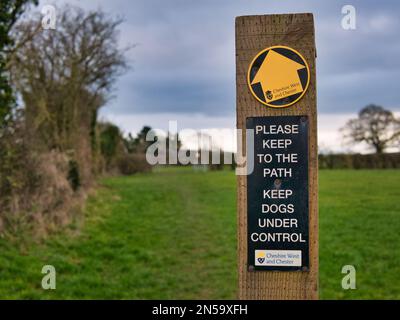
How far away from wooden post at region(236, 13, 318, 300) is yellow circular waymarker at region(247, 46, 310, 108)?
2 centimetres

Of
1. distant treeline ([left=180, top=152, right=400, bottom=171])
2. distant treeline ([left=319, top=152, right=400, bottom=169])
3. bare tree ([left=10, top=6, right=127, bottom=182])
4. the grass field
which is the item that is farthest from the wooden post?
distant treeline ([left=319, top=152, right=400, bottom=169])

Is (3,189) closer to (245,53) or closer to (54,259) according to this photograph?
(54,259)

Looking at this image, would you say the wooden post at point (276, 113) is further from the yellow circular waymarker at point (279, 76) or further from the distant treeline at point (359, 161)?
the distant treeline at point (359, 161)

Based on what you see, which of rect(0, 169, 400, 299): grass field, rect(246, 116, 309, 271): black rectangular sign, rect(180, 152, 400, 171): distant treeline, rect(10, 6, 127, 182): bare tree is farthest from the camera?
rect(180, 152, 400, 171): distant treeline

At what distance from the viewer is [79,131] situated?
19.8 m

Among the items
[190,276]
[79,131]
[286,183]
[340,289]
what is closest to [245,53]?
[286,183]

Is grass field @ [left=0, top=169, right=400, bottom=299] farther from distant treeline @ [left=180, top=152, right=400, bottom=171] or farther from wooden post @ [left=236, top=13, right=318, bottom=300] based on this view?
distant treeline @ [left=180, top=152, right=400, bottom=171]

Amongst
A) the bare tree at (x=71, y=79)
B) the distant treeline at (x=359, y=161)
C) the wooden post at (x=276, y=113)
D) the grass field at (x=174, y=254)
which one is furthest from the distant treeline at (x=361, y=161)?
the wooden post at (x=276, y=113)

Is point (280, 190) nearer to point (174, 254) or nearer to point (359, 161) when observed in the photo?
point (174, 254)

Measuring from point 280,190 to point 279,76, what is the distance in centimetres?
63

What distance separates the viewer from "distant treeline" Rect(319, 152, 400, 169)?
24.0m

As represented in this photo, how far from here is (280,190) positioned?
9.40 feet

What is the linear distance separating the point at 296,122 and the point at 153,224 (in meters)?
11.2

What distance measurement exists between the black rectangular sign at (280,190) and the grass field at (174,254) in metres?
4.62
